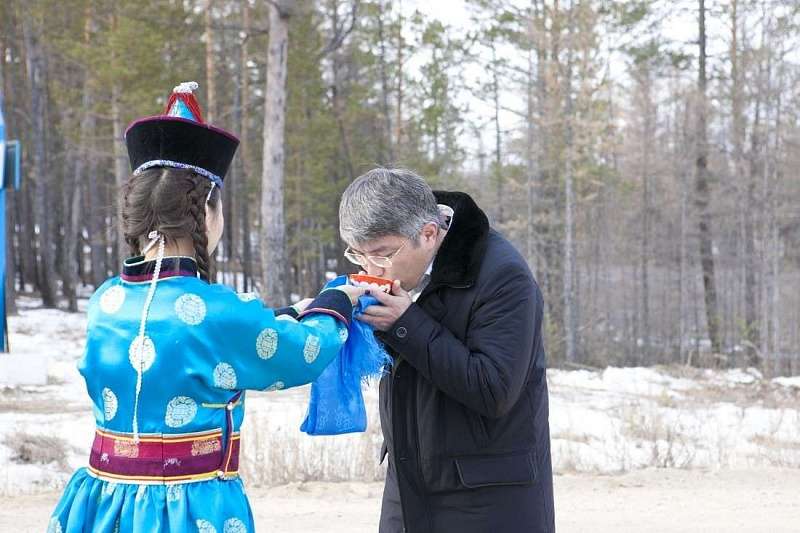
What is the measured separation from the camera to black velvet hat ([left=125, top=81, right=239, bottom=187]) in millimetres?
2570

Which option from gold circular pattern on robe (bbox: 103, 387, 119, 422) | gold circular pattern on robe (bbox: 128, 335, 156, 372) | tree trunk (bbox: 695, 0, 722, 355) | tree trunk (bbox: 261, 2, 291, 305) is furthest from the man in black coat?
tree trunk (bbox: 695, 0, 722, 355)

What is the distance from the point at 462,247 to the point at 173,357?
3.20 ft

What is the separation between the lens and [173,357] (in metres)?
2.44

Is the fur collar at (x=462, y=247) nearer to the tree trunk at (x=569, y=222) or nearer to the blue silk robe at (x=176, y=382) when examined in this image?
the blue silk robe at (x=176, y=382)

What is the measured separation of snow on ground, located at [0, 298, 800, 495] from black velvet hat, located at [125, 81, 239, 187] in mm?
5092

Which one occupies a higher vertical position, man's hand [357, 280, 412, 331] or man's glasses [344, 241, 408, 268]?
man's glasses [344, 241, 408, 268]

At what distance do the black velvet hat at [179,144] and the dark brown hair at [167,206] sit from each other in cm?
4

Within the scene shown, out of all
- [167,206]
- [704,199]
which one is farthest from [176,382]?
[704,199]

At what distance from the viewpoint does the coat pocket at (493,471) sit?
9.07ft

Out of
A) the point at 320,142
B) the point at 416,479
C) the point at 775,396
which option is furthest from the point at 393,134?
the point at 416,479

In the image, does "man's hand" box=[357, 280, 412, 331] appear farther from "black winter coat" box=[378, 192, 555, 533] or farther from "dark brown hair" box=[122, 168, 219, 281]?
"dark brown hair" box=[122, 168, 219, 281]

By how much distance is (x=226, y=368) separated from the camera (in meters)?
2.47

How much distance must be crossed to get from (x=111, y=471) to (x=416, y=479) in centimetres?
93

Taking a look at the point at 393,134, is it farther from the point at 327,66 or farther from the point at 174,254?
the point at 174,254
